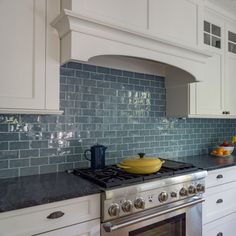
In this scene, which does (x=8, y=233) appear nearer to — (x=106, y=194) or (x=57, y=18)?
(x=106, y=194)

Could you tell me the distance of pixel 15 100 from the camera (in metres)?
1.44

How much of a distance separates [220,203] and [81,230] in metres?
1.52

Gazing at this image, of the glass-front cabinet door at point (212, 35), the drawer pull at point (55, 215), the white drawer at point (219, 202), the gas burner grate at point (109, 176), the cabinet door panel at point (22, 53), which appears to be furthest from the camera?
the glass-front cabinet door at point (212, 35)

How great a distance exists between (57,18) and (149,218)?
1435 millimetres

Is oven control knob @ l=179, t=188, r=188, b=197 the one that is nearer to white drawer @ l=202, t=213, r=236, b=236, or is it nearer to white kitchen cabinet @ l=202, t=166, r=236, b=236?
white kitchen cabinet @ l=202, t=166, r=236, b=236

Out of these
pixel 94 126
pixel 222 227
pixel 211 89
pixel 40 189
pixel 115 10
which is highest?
pixel 115 10

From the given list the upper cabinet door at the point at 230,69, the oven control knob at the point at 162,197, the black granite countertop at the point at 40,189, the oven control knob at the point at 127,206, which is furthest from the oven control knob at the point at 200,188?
the upper cabinet door at the point at 230,69

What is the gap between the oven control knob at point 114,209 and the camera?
1456 millimetres

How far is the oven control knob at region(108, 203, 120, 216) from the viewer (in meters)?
1.46

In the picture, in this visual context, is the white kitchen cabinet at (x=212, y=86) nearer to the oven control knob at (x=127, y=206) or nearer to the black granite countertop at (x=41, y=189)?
the oven control knob at (x=127, y=206)

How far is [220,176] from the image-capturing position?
7.48 ft

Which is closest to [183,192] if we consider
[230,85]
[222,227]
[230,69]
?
[222,227]

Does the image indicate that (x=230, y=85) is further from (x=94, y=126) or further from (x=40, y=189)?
(x=40, y=189)

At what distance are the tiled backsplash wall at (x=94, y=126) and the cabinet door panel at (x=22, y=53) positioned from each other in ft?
1.02
